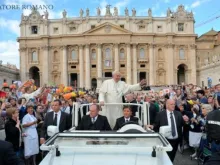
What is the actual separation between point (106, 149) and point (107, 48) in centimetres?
6343

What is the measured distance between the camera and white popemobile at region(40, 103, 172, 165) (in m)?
3.87

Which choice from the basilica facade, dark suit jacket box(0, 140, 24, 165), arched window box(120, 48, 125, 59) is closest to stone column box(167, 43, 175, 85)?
the basilica facade

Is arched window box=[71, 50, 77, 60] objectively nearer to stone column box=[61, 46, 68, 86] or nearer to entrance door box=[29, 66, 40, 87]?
stone column box=[61, 46, 68, 86]

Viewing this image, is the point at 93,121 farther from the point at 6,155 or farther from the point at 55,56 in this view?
the point at 55,56

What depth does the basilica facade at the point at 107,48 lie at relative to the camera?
6606 centimetres

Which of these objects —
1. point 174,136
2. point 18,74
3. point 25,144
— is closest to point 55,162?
point 174,136

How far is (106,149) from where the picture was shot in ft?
13.6

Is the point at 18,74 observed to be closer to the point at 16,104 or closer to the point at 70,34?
the point at 70,34

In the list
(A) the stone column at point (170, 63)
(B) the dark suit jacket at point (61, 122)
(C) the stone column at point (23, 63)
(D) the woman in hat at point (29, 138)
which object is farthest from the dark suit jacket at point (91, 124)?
(C) the stone column at point (23, 63)

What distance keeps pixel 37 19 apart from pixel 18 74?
43.7 ft

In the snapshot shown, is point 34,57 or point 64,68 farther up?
point 34,57

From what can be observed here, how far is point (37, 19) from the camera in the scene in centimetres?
6881

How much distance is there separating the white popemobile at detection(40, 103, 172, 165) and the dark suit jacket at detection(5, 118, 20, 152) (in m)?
2.98

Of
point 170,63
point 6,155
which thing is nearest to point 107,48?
point 170,63
